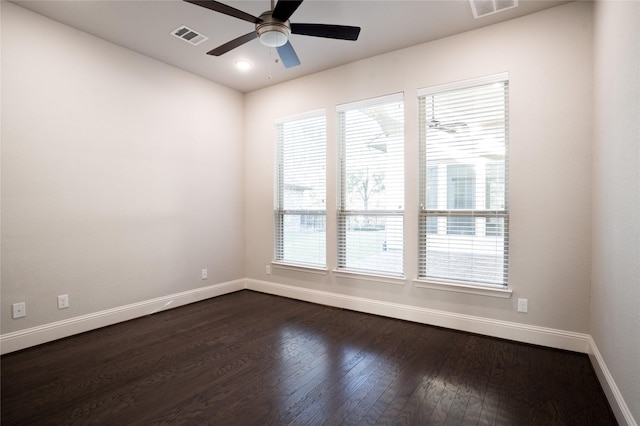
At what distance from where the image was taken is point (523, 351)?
271cm

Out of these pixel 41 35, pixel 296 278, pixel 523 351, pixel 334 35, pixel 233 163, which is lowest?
pixel 523 351

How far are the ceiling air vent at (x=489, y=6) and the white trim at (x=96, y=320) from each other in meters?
4.39

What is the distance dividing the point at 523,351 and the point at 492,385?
765 millimetres

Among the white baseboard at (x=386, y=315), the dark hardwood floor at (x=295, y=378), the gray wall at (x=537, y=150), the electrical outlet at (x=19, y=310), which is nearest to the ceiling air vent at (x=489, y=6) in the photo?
the gray wall at (x=537, y=150)

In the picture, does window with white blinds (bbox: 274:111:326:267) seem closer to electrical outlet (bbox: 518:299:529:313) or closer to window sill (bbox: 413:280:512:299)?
window sill (bbox: 413:280:512:299)

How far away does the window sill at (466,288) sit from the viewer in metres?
2.96

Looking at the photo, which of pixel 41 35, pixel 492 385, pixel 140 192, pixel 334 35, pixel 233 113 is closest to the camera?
pixel 492 385

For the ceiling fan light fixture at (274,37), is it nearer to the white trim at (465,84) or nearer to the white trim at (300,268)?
the white trim at (465,84)

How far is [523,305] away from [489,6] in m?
2.67

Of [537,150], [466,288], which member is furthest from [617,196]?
[466,288]

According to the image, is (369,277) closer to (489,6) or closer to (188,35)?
(489,6)

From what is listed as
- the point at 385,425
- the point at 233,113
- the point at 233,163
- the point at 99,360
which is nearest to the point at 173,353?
the point at 99,360

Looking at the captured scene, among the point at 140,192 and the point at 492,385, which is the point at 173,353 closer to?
the point at 140,192

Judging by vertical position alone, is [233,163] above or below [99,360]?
above
